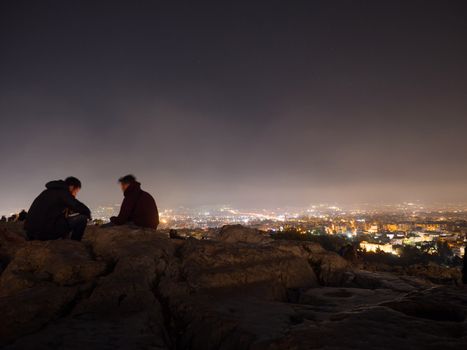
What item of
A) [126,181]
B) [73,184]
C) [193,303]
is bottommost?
[193,303]

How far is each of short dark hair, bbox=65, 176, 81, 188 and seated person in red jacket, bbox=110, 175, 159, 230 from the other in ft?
5.43

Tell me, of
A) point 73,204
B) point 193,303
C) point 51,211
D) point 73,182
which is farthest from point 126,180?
point 193,303

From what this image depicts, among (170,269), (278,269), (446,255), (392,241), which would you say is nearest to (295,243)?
(278,269)

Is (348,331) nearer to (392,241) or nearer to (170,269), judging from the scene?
(170,269)

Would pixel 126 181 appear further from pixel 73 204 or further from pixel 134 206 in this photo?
pixel 73 204

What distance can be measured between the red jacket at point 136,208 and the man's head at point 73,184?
1650mm

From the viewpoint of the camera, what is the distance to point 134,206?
32.9 feet

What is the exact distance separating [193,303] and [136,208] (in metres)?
5.90

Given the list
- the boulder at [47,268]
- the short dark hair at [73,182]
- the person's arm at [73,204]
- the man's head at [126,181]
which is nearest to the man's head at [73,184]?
the short dark hair at [73,182]

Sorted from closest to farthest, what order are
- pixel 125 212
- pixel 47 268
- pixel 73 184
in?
pixel 47 268, pixel 73 184, pixel 125 212

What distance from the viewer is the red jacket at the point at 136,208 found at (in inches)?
388

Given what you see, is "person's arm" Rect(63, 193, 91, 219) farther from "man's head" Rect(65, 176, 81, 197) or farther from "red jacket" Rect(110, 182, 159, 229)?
"red jacket" Rect(110, 182, 159, 229)

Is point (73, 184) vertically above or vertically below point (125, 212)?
above

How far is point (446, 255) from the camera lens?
4666 centimetres
